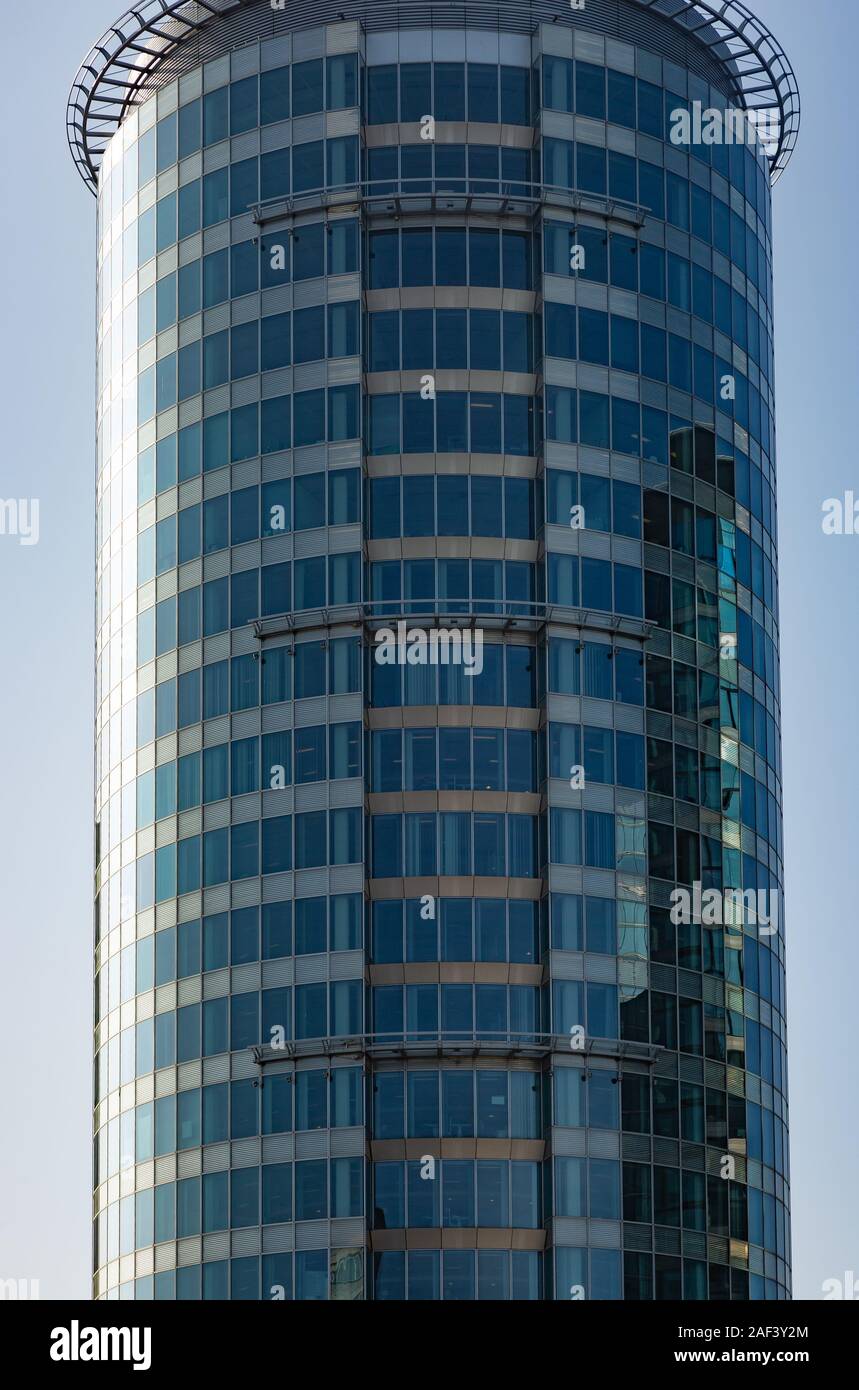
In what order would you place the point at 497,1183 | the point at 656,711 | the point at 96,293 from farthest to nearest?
the point at 96,293 < the point at 656,711 < the point at 497,1183

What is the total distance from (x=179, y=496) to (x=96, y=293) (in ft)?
61.9

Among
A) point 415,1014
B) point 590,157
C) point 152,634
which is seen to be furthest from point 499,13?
point 415,1014

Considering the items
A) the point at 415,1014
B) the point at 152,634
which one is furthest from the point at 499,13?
the point at 415,1014

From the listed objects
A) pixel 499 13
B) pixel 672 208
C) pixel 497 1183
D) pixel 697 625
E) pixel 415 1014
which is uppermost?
pixel 499 13

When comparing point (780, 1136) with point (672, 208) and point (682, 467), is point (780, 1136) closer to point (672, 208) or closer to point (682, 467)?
point (682, 467)

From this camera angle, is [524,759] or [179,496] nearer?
[524,759]

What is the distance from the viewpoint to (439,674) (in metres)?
126

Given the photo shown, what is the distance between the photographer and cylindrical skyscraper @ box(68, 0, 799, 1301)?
121 meters

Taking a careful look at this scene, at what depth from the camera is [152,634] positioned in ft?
439

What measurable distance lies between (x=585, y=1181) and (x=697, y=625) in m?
28.7

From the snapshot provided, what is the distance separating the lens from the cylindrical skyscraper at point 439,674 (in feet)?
397

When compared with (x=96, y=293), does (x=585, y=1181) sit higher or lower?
lower

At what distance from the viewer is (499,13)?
13362 centimetres

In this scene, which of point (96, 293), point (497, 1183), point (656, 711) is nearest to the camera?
point (497, 1183)
